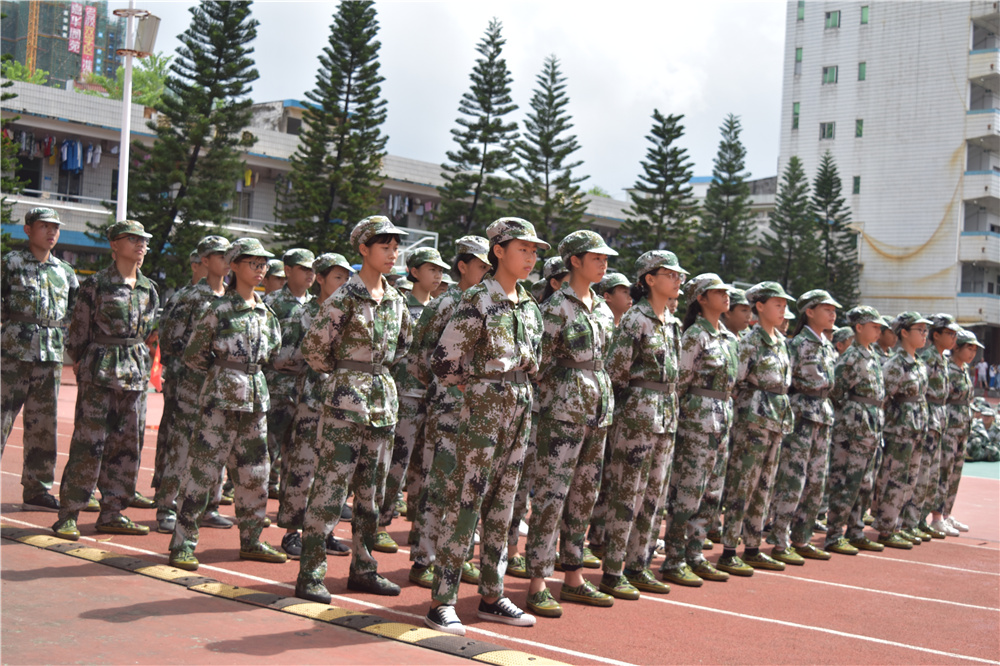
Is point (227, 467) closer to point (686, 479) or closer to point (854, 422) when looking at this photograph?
point (686, 479)

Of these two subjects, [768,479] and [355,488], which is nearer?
[355,488]

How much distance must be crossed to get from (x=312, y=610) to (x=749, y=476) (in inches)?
126

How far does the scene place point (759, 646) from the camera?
4.64 metres

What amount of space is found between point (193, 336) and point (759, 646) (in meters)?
3.39

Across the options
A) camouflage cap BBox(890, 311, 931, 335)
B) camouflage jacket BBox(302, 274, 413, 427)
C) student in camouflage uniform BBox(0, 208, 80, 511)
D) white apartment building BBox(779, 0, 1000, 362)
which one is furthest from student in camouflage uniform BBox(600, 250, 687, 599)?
white apartment building BBox(779, 0, 1000, 362)

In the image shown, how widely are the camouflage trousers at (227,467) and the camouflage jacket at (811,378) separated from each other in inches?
152

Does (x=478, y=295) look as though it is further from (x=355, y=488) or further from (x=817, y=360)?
(x=817, y=360)

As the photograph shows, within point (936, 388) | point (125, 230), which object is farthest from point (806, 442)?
Answer: point (125, 230)

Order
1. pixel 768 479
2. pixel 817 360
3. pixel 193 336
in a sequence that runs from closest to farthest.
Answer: pixel 193 336 < pixel 768 479 < pixel 817 360

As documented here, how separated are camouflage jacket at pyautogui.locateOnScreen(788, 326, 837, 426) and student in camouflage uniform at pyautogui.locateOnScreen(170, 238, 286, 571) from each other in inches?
150

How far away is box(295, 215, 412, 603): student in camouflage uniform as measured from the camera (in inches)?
184

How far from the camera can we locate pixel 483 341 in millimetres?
4535

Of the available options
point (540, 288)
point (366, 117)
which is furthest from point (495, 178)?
point (540, 288)

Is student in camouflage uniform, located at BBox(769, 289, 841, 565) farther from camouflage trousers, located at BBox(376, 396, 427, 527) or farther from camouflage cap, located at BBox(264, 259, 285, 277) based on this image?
camouflage cap, located at BBox(264, 259, 285, 277)
